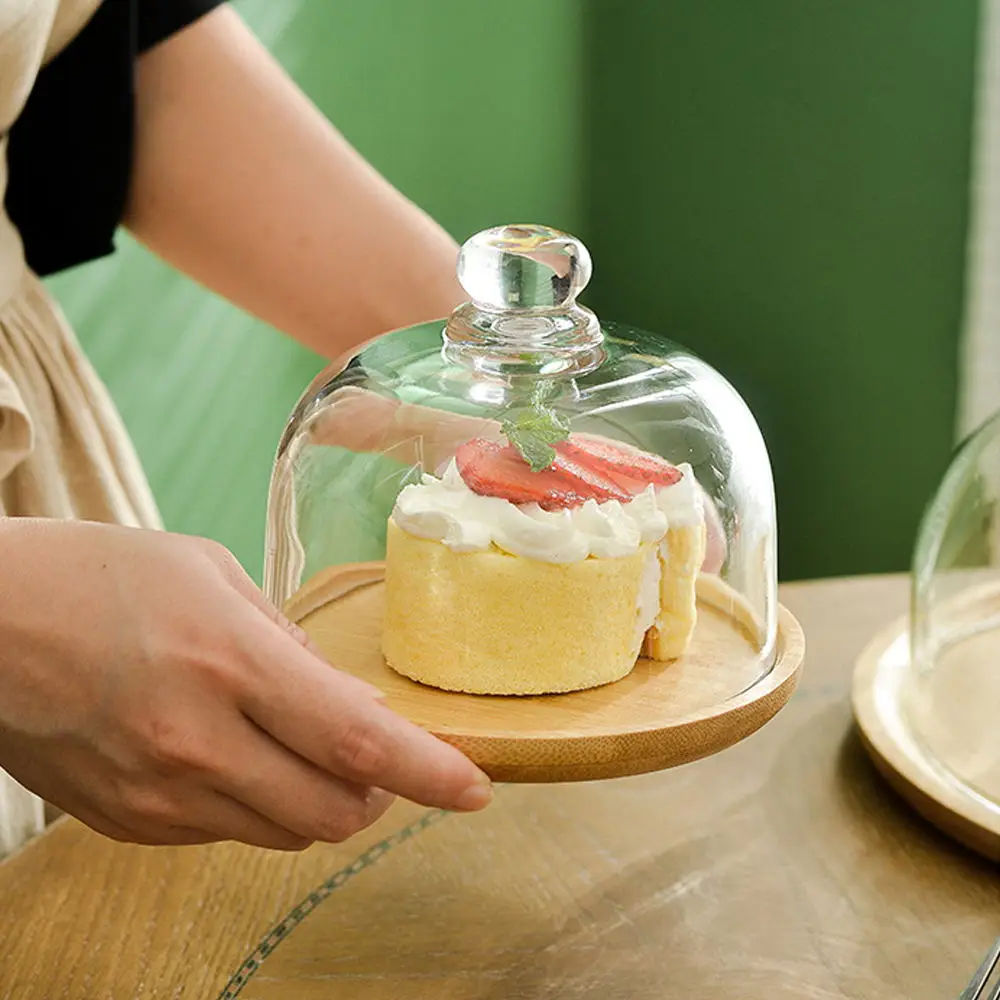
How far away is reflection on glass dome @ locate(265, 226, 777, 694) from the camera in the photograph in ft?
2.40

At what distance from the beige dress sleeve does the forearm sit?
107 millimetres

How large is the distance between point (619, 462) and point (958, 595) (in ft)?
1.35

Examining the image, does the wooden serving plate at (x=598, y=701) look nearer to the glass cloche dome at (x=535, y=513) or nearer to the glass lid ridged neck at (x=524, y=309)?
the glass cloche dome at (x=535, y=513)

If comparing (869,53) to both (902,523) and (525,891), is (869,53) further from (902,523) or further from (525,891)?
(525,891)

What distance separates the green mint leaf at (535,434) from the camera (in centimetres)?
75

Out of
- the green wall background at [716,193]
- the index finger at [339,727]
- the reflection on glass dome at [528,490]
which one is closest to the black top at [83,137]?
the reflection on glass dome at [528,490]

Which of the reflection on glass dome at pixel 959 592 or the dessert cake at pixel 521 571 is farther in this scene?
the reflection on glass dome at pixel 959 592

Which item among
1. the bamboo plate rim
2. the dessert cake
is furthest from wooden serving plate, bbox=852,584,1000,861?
the dessert cake

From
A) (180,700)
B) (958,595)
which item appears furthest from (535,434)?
(958,595)

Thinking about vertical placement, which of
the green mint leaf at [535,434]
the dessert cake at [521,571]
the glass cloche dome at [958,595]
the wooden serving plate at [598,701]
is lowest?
the glass cloche dome at [958,595]

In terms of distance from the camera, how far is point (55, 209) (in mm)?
1082

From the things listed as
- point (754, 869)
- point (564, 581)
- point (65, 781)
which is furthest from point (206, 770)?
point (754, 869)

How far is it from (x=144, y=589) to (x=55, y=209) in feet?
1.84

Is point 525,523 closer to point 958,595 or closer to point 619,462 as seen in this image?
point 619,462
